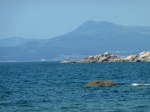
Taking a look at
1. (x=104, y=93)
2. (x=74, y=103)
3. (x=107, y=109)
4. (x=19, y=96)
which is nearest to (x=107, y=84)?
(x=104, y=93)

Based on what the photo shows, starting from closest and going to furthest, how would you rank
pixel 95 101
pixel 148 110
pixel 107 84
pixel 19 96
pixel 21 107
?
pixel 148 110, pixel 21 107, pixel 95 101, pixel 19 96, pixel 107 84

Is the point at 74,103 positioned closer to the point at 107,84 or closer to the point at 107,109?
the point at 107,109

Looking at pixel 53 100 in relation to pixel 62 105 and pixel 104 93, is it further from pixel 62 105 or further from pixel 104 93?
pixel 104 93

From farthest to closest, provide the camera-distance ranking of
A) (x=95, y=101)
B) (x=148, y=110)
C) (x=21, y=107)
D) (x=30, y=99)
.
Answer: (x=30, y=99) < (x=95, y=101) < (x=21, y=107) < (x=148, y=110)

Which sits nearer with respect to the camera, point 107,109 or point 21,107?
point 107,109

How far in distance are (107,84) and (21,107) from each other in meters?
26.7

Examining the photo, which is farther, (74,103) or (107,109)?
(74,103)

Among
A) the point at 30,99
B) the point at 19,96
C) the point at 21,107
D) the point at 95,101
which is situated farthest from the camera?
the point at 19,96

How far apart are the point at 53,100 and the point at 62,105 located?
5268mm

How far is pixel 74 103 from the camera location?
52656 mm

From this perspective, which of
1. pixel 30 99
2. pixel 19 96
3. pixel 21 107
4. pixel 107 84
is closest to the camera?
pixel 21 107

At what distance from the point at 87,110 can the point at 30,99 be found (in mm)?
13159

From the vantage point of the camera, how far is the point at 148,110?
45844 mm

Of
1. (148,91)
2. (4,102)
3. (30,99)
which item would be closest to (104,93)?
(148,91)
